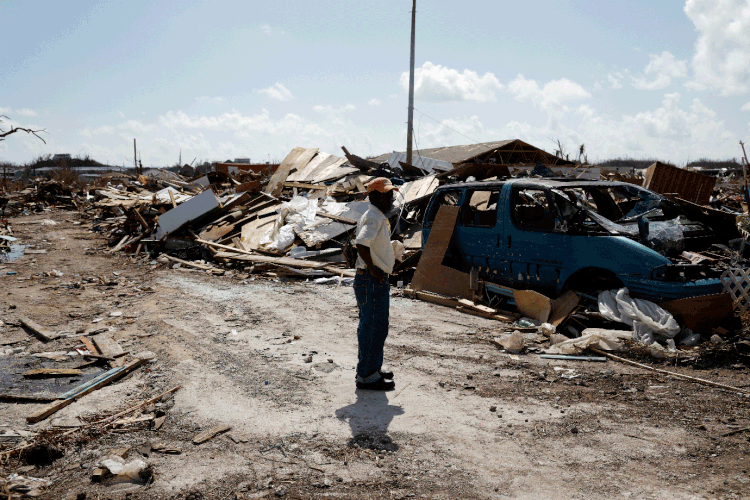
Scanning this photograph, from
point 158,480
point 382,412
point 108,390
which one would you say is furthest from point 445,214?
point 158,480

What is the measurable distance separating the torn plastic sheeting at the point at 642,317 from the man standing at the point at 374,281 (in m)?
2.69

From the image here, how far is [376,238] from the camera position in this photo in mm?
4191

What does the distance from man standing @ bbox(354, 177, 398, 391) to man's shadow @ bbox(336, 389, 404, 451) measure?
19 centimetres

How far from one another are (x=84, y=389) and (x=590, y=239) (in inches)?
211

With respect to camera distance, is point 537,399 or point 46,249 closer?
point 537,399

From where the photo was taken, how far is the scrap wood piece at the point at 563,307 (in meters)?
5.88

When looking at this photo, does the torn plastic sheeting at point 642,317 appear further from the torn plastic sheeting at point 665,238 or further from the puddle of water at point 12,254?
the puddle of water at point 12,254

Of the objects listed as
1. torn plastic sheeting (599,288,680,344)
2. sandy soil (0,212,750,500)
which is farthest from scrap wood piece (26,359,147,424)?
torn plastic sheeting (599,288,680,344)

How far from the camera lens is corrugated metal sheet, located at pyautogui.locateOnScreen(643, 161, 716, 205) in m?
11.9

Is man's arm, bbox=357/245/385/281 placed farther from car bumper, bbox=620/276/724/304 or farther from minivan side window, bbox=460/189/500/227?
minivan side window, bbox=460/189/500/227

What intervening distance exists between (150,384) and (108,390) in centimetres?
36

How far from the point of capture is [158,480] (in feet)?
10.2

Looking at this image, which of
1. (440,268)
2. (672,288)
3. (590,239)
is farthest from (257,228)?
(672,288)

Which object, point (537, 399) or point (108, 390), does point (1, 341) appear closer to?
point (108, 390)
